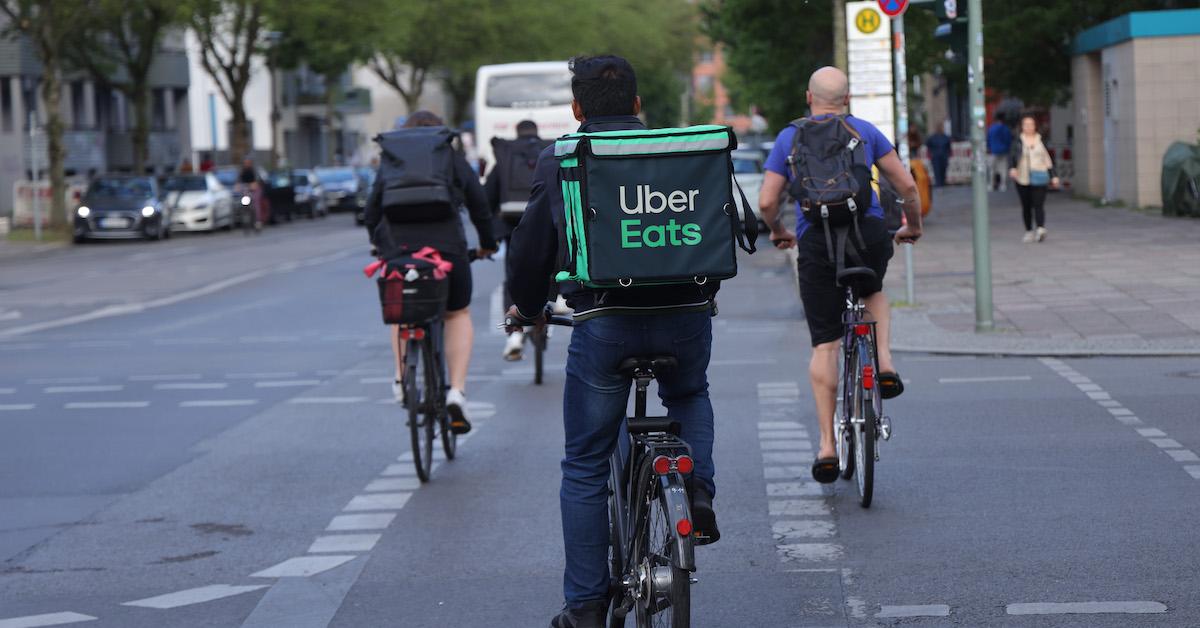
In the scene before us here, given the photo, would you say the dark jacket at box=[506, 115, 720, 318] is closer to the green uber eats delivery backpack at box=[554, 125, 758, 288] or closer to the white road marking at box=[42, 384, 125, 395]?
the green uber eats delivery backpack at box=[554, 125, 758, 288]

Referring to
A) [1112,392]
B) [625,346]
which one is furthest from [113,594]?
[1112,392]

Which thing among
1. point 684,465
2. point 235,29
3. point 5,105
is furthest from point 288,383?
point 5,105

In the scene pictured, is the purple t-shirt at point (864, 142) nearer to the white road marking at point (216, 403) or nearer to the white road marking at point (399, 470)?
the white road marking at point (399, 470)

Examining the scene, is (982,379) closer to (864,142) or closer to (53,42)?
(864,142)

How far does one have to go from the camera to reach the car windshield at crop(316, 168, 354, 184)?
61.0 m

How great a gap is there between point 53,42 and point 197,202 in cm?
550

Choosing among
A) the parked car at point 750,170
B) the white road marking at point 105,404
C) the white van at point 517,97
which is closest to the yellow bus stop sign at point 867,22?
the white road marking at point 105,404

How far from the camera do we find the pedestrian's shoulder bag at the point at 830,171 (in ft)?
26.5

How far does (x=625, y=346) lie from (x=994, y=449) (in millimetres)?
4626

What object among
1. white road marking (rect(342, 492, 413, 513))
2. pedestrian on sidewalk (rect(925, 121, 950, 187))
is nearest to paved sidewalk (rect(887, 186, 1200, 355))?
white road marking (rect(342, 492, 413, 513))

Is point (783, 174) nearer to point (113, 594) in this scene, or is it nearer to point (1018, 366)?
point (113, 594)

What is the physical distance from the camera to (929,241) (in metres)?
27.7

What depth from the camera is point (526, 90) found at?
1371 inches

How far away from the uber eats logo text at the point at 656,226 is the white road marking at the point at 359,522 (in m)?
3.26
